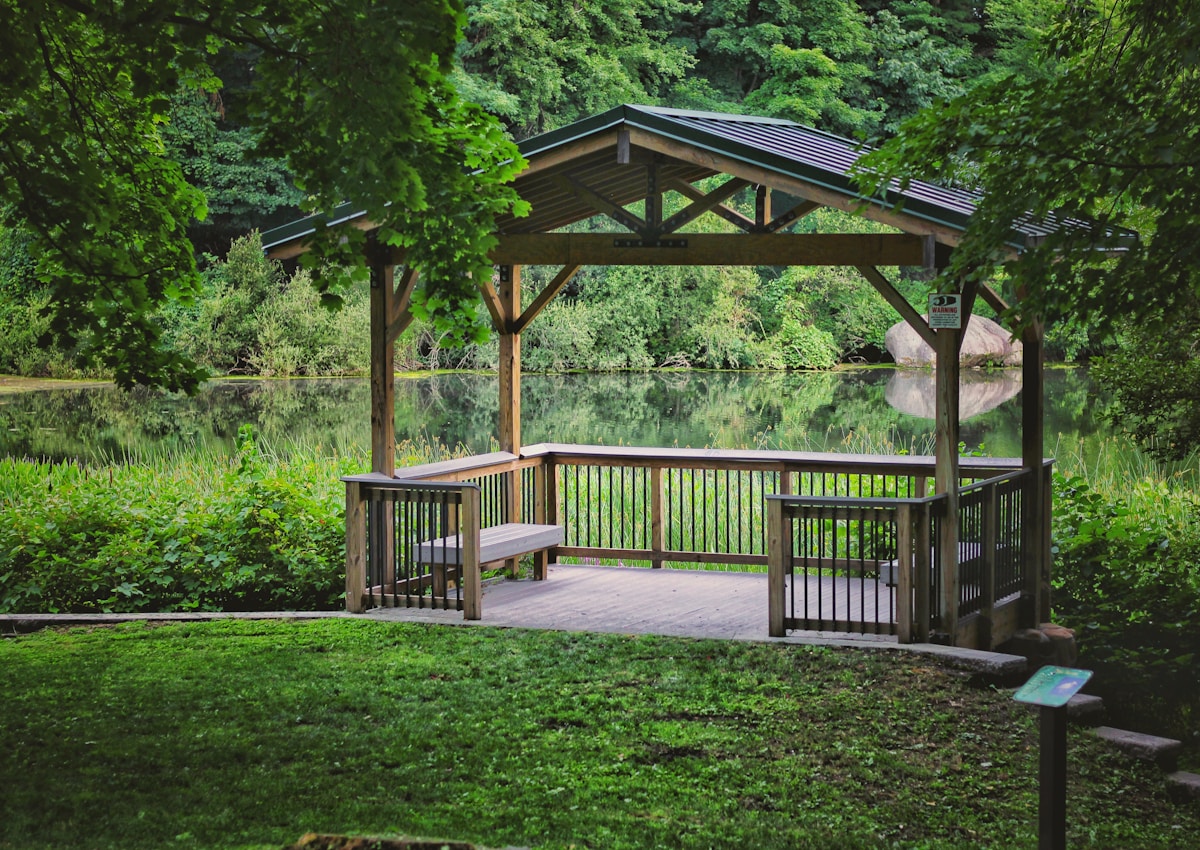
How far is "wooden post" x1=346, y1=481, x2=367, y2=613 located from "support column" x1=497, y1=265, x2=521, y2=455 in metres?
1.82

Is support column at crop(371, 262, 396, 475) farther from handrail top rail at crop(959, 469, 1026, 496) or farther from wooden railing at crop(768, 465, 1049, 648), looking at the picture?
handrail top rail at crop(959, 469, 1026, 496)

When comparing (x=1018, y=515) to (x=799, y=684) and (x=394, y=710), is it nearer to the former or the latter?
(x=799, y=684)

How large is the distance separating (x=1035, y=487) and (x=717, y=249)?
2935mm

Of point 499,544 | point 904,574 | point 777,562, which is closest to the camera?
point 904,574

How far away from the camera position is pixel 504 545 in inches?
376

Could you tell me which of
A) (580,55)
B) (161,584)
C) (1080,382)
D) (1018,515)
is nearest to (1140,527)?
(1018,515)

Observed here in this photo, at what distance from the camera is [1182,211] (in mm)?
5586

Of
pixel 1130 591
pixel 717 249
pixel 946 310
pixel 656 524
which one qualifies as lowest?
pixel 1130 591

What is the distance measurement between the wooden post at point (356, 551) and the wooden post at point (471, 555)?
834 millimetres

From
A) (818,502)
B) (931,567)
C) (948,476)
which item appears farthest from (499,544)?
(948,476)

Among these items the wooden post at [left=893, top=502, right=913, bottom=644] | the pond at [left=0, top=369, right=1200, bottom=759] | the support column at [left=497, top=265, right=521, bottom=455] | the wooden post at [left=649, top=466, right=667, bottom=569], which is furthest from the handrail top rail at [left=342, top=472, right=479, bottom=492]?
the pond at [left=0, top=369, right=1200, bottom=759]

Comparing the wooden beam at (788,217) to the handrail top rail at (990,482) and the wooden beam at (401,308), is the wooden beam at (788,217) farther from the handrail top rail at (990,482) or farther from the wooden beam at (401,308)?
the wooden beam at (401,308)

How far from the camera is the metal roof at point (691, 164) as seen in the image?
7.73 metres

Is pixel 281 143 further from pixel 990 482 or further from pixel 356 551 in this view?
Answer: pixel 990 482
